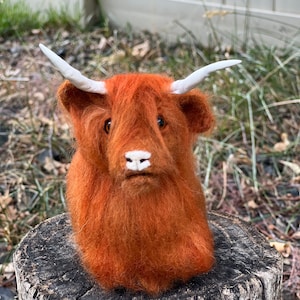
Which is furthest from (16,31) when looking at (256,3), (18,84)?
(256,3)

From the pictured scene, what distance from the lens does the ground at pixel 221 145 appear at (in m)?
2.81

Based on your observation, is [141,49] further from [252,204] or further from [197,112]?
[197,112]

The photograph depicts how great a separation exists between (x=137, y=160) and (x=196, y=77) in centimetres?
23

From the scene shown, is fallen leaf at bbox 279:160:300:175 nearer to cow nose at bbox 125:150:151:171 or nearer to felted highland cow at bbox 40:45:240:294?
felted highland cow at bbox 40:45:240:294

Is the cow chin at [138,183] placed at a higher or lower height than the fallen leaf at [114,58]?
higher

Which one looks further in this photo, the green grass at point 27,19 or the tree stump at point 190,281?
the green grass at point 27,19

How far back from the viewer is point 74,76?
1.42 metres

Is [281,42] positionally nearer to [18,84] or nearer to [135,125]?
[18,84]

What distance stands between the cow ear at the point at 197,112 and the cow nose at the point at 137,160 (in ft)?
0.65

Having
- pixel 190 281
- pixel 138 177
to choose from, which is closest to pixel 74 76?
pixel 138 177

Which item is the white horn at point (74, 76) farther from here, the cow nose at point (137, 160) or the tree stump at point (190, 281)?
the tree stump at point (190, 281)

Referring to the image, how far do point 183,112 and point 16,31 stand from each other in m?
3.02

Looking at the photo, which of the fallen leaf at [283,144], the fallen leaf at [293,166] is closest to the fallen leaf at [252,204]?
the fallen leaf at [293,166]

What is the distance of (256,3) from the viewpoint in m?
4.14
